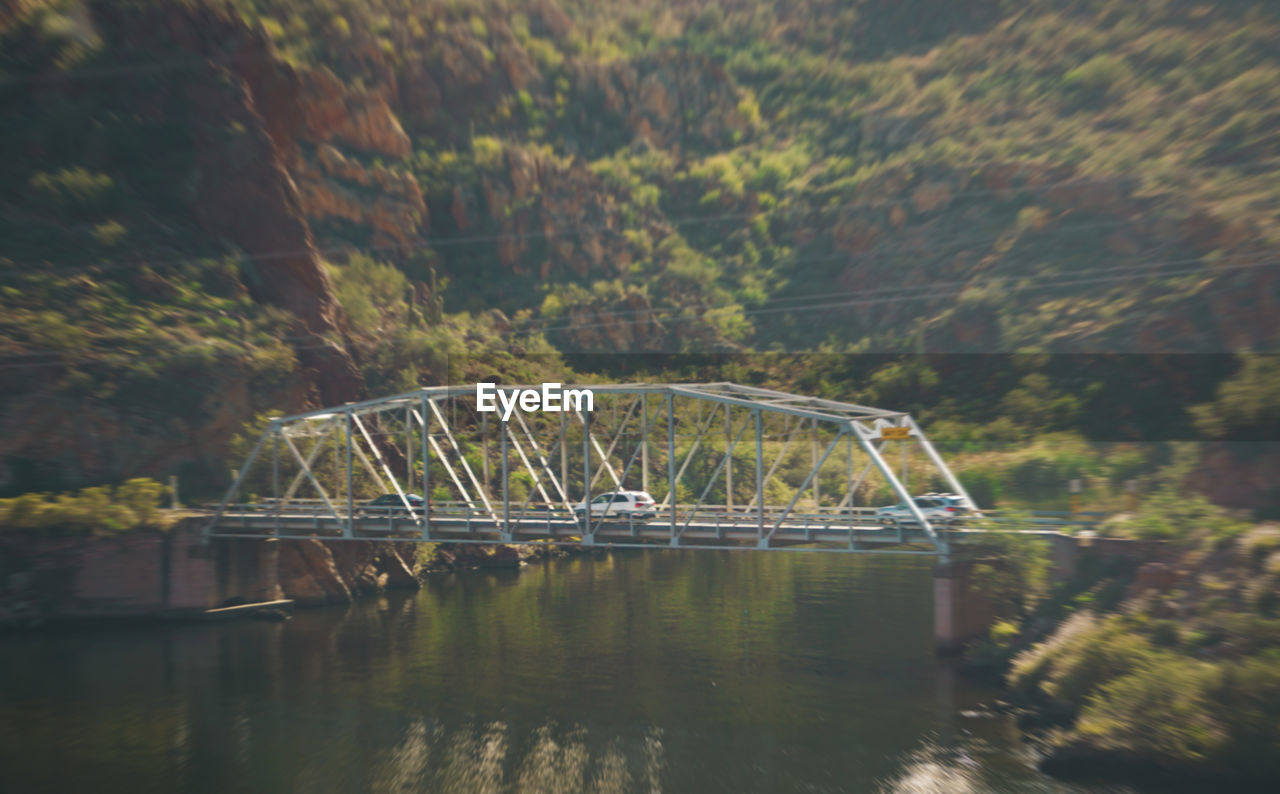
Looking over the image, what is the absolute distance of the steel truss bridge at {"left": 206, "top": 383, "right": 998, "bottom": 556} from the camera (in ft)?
113

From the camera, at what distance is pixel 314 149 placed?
86.1 metres

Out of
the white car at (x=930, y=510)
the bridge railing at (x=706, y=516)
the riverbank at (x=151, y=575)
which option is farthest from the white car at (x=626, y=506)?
the riverbank at (x=151, y=575)

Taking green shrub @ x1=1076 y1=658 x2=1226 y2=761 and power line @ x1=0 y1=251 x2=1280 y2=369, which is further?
power line @ x1=0 y1=251 x2=1280 y2=369

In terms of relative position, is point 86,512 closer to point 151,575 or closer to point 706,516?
point 151,575

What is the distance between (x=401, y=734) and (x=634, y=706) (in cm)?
648

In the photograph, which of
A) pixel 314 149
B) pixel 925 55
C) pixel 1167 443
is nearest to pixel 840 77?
pixel 925 55

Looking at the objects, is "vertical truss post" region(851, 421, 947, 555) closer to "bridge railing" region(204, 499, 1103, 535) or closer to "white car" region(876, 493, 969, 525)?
"bridge railing" region(204, 499, 1103, 535)

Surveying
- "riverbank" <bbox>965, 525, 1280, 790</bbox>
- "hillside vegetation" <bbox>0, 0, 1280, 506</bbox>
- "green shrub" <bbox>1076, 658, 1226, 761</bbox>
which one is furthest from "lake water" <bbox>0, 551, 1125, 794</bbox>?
"hillside vegetation" <bbox>0, 0, 1280, 506</bbox>

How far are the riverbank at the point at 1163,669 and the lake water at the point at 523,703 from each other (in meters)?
1.17

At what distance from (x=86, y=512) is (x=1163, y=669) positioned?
3963cm

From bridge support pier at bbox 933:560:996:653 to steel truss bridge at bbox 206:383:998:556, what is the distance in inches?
37.4

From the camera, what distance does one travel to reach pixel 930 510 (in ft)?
115

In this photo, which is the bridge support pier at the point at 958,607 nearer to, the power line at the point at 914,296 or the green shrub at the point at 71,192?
the power line at the point at 914,296

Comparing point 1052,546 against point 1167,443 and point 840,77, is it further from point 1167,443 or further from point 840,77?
point 840,77
